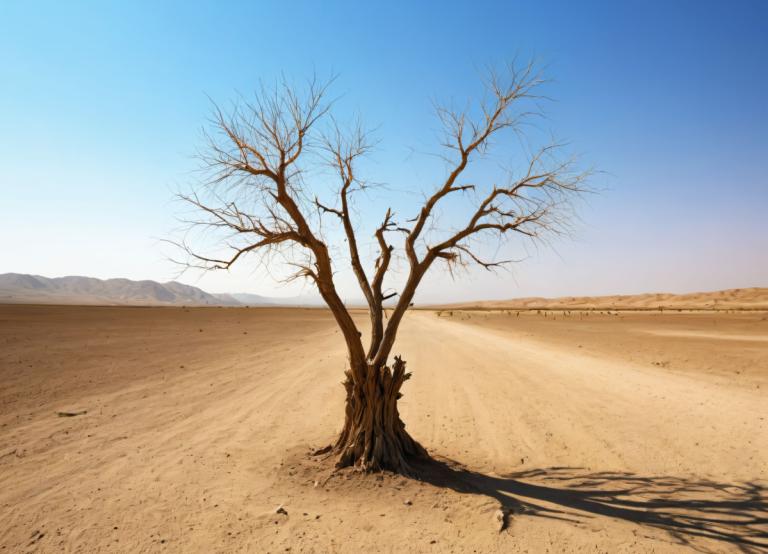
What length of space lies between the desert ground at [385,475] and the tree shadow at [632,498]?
0.11 ft

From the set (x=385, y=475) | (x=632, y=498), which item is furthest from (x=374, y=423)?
(x=632, y=498)

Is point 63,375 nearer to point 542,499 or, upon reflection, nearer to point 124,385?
point 124,385

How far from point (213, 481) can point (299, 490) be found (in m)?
1.35

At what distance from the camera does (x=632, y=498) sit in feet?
19.0

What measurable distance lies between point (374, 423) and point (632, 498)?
3629mm

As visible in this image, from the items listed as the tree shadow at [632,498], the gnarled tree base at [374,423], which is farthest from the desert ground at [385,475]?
the gnarled tree base at [374,423]

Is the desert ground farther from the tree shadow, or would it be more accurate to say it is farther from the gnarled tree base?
the gnarled tree base

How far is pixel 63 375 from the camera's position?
42.7 ft

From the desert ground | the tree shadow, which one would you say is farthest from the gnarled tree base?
the tree shadow

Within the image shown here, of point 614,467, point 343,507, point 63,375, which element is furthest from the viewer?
point 63,375

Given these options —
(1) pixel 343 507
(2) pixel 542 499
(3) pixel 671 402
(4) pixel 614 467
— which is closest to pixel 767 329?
(3) pixel 671 402

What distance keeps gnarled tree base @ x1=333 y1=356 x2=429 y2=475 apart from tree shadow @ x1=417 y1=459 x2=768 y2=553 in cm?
53

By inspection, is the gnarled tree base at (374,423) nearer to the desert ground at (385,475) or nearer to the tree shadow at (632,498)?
the desert ground at (385,475)

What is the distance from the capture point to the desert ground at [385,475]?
15.5 feet
